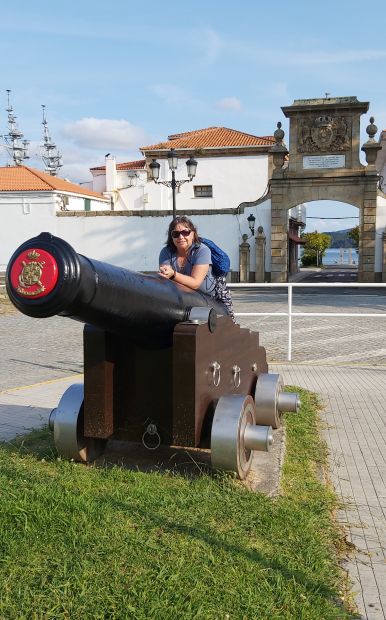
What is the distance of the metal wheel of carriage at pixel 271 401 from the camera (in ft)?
14.8

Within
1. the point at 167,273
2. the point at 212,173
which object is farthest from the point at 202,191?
the point at 167,273

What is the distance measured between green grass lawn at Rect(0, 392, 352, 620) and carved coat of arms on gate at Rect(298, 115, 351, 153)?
28462mm

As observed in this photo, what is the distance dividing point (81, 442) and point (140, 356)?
0.66 metres

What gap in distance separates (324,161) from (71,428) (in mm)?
28520

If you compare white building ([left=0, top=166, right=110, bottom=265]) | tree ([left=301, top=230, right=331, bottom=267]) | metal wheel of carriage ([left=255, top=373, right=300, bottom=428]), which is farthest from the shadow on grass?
tree ([left=301, top=230, right=331, bottom=267])

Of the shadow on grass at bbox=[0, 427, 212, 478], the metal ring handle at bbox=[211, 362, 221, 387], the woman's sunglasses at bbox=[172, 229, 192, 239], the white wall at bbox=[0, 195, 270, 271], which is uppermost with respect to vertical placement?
the white wall at bbox=[0, 195, 270, 271]

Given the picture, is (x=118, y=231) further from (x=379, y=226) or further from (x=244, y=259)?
(x=379, y=226)

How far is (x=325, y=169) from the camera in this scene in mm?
29969

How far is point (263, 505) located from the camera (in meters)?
3.18

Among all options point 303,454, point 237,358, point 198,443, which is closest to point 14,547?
point 198,443

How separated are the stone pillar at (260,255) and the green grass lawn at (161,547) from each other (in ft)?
89.7

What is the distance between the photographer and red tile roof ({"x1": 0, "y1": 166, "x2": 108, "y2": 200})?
115 ft

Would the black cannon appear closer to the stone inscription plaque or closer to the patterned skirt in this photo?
the patterned skirt

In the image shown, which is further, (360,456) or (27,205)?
(27,205)
